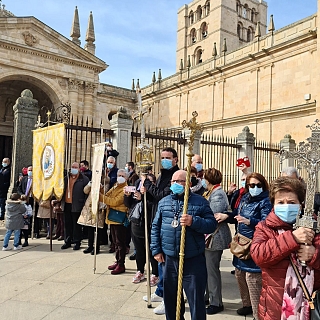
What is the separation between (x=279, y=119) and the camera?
18953 millimetres

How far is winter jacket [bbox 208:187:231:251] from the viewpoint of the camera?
13.0 feet

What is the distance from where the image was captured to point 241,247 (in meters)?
3.34

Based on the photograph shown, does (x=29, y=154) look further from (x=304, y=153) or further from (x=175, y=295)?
(x=304, y=153)

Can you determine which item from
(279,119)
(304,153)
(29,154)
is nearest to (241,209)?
(304,153)

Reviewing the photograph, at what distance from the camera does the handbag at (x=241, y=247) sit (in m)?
3.30

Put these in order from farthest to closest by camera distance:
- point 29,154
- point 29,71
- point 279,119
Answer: point 29,71, point 279,119, point 29,154

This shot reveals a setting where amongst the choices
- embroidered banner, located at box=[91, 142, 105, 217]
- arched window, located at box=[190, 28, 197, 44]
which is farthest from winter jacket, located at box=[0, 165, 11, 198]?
arched window, located at box=[190, 28, 197, 44]

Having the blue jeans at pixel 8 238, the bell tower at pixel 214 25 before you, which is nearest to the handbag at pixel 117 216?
the blue jeans at pixel 8 238

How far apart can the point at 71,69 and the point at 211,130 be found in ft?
38.9

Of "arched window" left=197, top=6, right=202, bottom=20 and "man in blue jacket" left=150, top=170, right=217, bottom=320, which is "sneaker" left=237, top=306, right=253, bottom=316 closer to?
"man in blue jacket" left=150, top=170, right=217, bottom=320

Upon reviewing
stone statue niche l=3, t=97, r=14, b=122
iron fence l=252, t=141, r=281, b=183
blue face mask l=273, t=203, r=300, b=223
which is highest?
stone statue niche l=3, t=97, r=14, b=122

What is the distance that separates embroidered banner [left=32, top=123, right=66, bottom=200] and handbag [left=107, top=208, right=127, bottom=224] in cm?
187

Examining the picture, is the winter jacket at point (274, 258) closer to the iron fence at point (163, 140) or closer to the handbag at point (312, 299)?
the handbag at point (312, 299)

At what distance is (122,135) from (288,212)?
7.63m
